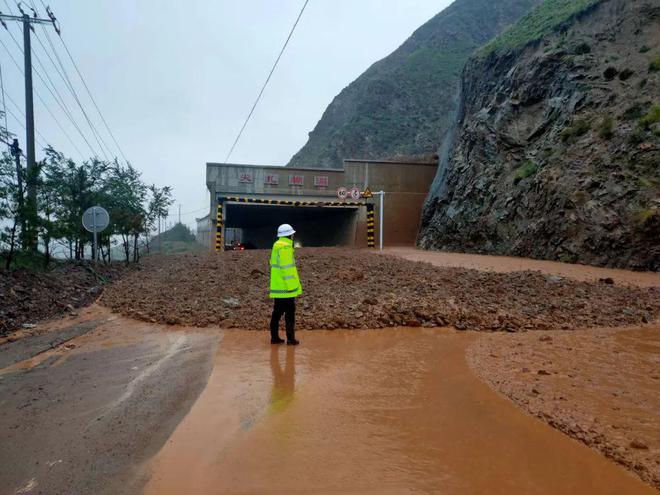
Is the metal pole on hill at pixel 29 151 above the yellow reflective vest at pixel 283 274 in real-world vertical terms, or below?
above

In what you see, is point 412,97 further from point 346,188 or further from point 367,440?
point 367,440

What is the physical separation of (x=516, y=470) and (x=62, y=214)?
50.9 ft

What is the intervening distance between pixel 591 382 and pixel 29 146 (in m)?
15.7

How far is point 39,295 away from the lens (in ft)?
28.8

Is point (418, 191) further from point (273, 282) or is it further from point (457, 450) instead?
point (457, 450)

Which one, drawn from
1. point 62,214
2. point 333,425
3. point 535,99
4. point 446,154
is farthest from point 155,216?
point 333,425

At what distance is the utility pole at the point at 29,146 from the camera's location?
10492 millimetres

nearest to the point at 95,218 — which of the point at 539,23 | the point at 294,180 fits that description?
the point at 294,180

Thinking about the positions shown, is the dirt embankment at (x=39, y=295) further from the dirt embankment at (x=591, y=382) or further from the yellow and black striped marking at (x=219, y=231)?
the yellow and black striped marking at (x=219, y=231)

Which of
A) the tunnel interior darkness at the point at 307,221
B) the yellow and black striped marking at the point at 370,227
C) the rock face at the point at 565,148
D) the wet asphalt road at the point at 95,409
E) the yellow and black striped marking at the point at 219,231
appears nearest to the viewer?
the wet asphalt road at the point at 95,409

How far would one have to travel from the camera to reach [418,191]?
28.4 m

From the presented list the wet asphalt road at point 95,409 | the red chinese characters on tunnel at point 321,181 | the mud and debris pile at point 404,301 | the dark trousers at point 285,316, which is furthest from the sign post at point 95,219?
the red chinese characters on tunnel at point 321,181

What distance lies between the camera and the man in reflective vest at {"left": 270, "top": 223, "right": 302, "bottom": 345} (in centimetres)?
570

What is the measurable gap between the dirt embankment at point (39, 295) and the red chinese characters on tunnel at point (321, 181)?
54.1 ft
